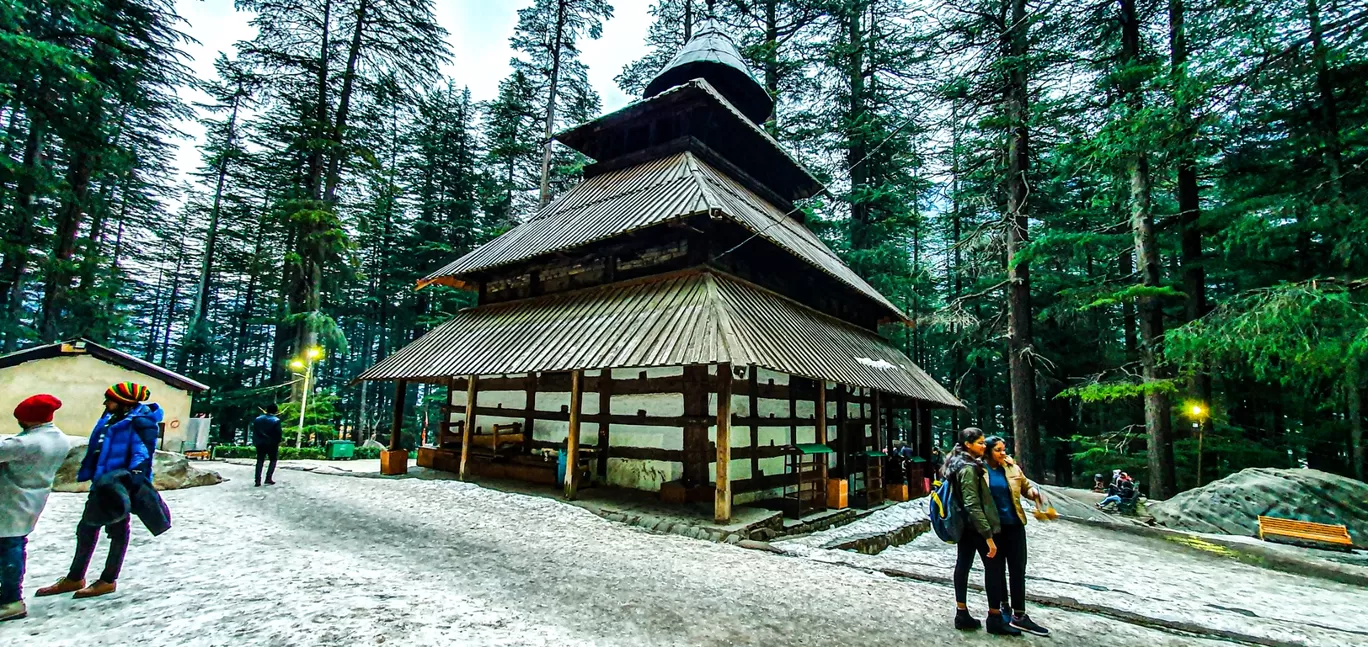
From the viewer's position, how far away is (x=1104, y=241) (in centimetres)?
1530

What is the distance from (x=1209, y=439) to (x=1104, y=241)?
284 inches

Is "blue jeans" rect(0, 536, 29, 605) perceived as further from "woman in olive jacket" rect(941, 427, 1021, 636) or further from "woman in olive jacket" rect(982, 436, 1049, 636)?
"woman in olive jacket" rect(982, 436, 1049, 636)

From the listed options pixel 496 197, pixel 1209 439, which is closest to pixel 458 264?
pixel 496 197

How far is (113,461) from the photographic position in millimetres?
4195

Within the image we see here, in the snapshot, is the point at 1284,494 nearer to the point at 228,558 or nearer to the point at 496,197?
the point at 228,558

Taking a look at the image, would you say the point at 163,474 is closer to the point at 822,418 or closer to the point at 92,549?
the point at 92,549

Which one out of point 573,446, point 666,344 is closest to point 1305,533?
point 666,344

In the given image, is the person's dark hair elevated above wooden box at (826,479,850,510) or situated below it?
above

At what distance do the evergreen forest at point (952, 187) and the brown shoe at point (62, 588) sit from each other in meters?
9.12

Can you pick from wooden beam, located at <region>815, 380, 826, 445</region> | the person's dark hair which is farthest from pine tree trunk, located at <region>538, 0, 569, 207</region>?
the person's dark hair

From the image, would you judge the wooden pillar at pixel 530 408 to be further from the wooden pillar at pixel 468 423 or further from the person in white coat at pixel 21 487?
the person in white coat at pixel 21 487

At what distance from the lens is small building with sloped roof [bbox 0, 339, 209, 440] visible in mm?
13469

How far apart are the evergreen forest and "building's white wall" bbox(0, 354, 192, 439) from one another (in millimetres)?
5399

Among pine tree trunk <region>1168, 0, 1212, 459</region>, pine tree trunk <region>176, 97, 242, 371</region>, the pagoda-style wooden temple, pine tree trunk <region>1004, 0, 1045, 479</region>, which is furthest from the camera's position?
pine tree trunk <region>176, 97, 242, 371</region>
